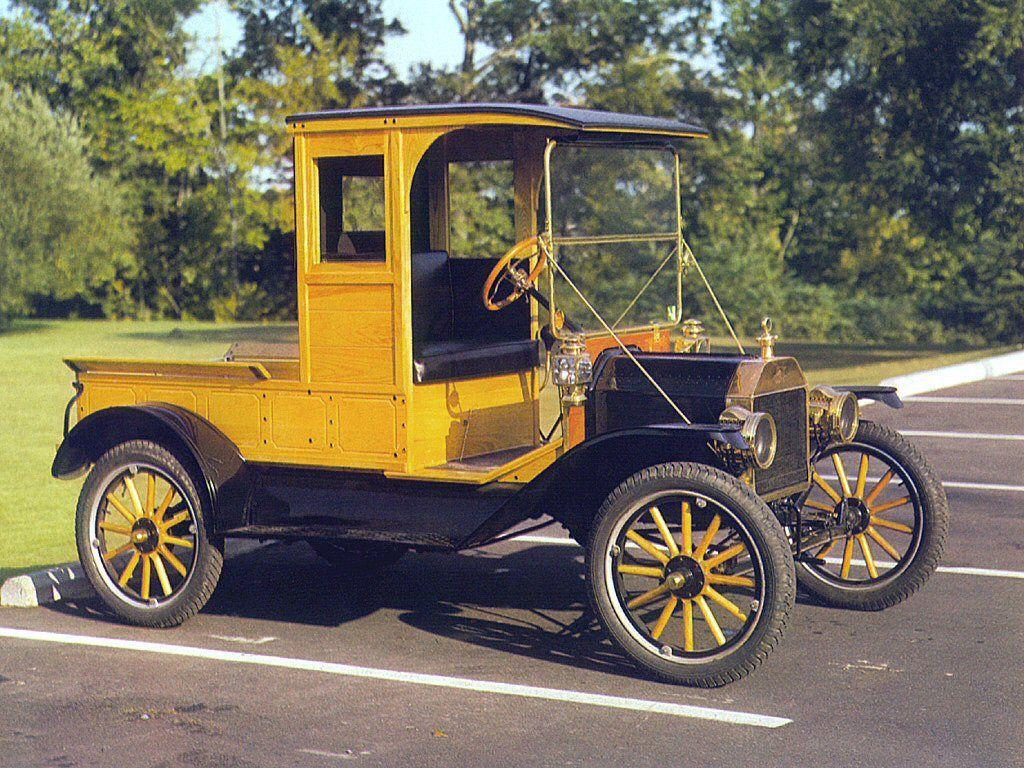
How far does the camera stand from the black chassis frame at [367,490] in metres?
6.18

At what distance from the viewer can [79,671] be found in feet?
19.9

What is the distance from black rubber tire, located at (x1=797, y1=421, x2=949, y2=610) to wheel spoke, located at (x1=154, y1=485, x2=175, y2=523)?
9.93 ft

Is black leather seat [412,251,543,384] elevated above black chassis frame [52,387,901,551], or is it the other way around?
black leather seat [412,251,543,384]

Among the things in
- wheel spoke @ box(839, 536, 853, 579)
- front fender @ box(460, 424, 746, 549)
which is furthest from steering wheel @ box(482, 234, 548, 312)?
wheel spoke @ box(839, 536, 853, 579)

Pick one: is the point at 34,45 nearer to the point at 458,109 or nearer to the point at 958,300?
the point at 958,300

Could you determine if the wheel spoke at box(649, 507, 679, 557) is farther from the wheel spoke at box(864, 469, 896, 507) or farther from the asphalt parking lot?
the wheel spoke at box(864, 469, 896, 507)

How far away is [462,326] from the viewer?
23.7 ft

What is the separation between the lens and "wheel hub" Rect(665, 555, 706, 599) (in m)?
5.80

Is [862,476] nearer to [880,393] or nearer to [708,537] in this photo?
[880,393]

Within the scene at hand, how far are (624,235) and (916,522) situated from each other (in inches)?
78.1

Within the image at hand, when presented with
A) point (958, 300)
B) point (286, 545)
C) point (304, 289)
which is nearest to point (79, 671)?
point (304, 289)

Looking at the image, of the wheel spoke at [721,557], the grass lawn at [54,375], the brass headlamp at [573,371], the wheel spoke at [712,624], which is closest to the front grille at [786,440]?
the wheel spoke at [721,557]

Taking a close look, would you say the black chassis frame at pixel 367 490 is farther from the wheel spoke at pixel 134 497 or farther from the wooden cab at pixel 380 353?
the wheel spoke at pixel 134 497

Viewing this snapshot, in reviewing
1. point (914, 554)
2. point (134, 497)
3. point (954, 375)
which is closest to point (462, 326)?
point (134, 497)
